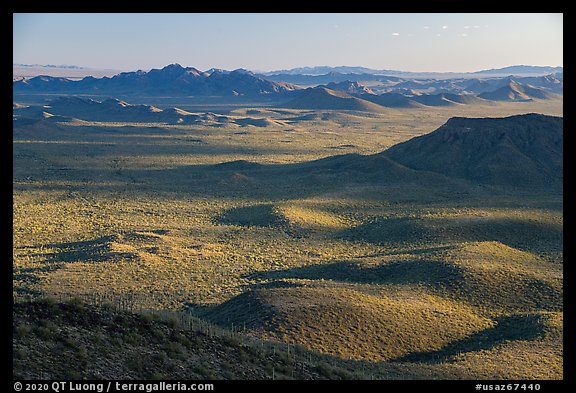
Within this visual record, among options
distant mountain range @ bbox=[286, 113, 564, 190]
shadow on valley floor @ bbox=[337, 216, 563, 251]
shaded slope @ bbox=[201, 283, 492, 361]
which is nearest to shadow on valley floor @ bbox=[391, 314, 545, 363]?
shaded slope @ bbox=[201, 283, 492, 361]

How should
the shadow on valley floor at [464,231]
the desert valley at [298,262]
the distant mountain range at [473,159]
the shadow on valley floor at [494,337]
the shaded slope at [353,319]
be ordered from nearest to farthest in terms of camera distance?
the desert valley at [298,262] < the shadow on valley floor at [494,337] < the shaded slope at [353,319] < the shadow on valley floor at [464,231] < the distant mountain range at [473,159]

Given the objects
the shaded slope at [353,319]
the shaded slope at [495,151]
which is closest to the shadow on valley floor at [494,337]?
the shaded slope at [353,319]

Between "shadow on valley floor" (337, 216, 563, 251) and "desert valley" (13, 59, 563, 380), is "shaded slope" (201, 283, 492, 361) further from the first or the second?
"shadow on valley floor" (337, 216, 563, 251)

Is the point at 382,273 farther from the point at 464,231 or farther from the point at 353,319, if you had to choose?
the point at 464,231

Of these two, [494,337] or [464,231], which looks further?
[464,231]

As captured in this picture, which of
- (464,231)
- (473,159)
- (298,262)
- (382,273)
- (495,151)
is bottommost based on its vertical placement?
(298,262)

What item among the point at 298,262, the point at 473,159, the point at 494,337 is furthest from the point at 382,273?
the point at 473,159

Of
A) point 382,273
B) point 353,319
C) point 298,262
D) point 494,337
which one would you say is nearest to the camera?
point 353,319

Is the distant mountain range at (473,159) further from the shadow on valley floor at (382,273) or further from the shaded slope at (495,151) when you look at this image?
the shadow on valley floor at (382,273)
